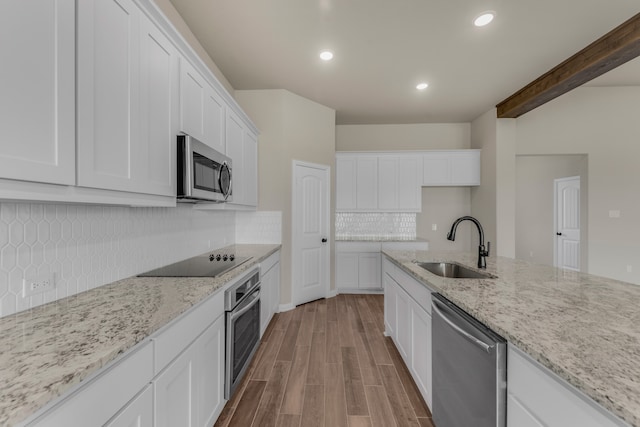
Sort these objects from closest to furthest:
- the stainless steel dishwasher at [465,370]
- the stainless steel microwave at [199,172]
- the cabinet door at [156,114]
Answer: the stainless steel dishwasher at [465,370], the cabinet door at [156,114], the stainless steel microwave at [199,172]

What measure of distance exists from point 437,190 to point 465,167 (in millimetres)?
616

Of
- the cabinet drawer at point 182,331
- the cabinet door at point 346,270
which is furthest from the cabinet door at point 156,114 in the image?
the cabinet door at point 346,270

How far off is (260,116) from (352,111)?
5.26 feet

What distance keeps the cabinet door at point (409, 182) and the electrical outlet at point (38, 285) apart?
4.48 metres

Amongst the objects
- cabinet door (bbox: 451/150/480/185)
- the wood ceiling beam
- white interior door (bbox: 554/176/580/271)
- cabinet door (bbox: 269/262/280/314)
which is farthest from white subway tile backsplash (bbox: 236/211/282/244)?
white interior door (bbox: 554/176/580/271)

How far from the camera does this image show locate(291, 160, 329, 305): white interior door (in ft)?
12.6

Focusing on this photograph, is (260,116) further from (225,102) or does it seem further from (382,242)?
(382,242)

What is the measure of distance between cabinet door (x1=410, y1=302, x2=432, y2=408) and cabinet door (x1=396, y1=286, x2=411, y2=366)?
0.09m

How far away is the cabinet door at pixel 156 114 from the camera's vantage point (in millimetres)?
1374

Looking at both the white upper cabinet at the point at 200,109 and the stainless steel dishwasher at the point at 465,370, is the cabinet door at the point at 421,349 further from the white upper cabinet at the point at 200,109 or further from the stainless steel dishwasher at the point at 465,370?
the white upper cabinet at the point at 200,109

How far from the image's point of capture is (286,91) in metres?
3.82

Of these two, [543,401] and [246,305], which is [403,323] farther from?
[543,401]

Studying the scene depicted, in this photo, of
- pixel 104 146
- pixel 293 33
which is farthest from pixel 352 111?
pixel 104 146

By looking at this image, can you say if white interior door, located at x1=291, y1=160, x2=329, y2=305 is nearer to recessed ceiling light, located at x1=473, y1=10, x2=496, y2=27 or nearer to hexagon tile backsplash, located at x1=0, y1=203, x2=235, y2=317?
hexagon tile backsplash, located at x1=0, y1=203, x2=235, y2=317
